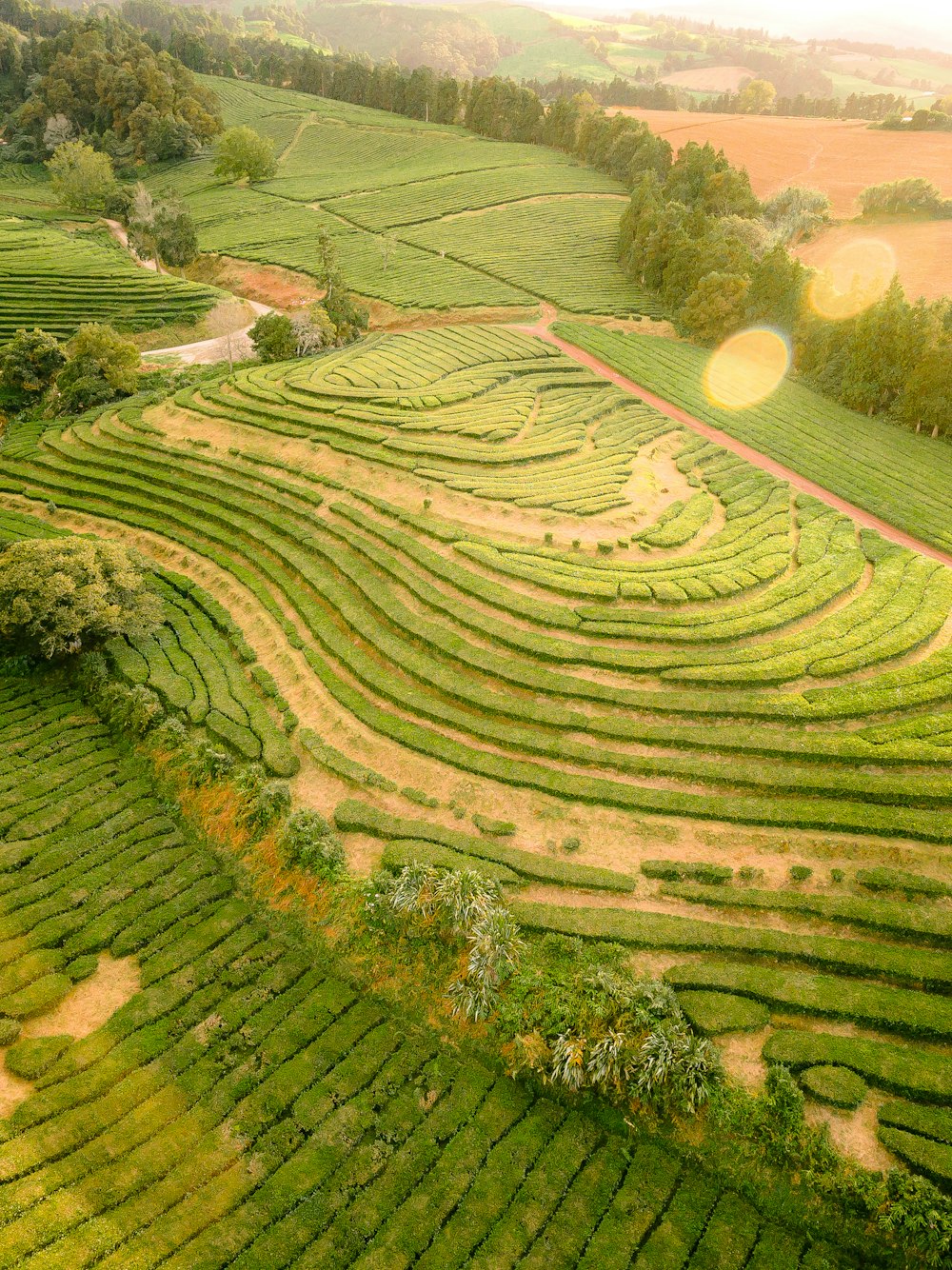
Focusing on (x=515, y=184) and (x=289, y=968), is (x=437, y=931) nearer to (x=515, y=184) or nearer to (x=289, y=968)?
(x=289, y=968)

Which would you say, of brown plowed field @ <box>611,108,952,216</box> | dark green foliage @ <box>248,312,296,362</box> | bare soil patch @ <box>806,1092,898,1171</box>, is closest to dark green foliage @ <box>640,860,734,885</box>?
bare soil patch @ <box>806,1092,898,1171</box>

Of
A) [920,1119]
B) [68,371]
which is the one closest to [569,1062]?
[920,1119]

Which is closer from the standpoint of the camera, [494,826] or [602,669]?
[494,826]

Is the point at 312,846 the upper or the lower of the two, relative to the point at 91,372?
lower

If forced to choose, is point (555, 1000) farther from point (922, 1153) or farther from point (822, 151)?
point (822, 151)

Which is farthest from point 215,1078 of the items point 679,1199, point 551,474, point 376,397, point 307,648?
point 376,397

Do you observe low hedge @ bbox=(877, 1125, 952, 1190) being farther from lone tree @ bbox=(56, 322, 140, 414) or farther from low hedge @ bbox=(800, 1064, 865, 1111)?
lone tree @ bbox=(56, 322, 140, 414)
